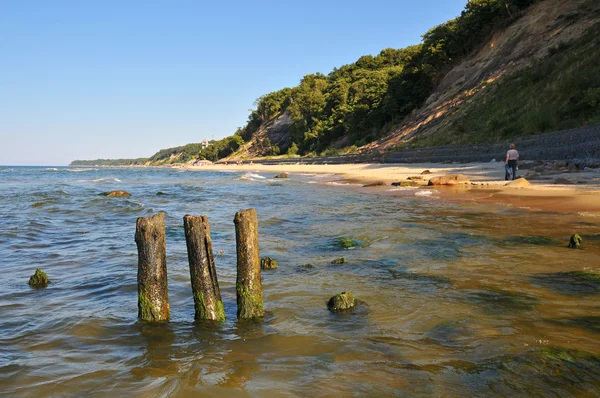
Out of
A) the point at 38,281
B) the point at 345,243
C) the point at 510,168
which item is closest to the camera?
the point at 38,281

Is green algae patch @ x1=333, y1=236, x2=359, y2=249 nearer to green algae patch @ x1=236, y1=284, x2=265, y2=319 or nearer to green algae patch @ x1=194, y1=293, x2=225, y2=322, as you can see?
green algae patch @ x1=236, y1=284, x2=265, y2=319

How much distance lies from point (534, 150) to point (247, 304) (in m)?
22.4

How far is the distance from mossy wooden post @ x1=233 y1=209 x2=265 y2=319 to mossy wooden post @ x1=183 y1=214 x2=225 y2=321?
315 millimetres

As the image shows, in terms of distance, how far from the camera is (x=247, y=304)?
5520 mm

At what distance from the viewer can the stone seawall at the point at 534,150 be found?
750 inches

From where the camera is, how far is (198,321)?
5.43 m

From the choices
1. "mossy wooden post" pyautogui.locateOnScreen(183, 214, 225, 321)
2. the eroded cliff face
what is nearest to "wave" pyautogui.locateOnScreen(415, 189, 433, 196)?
"mossy wooden post" pyautogui.locateOnScreen(183, 214, 225, 321)

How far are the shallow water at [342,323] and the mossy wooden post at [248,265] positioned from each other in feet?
0.84

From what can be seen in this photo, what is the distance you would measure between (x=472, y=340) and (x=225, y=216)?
12.6 m

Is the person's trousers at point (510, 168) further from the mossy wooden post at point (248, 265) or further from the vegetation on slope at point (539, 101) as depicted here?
the mossy wooden post at point (248, 265)

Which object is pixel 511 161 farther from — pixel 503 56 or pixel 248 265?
pixel 503 56

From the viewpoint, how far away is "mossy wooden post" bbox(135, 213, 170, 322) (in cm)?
523

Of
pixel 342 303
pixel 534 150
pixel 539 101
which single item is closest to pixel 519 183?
pixel 534 150

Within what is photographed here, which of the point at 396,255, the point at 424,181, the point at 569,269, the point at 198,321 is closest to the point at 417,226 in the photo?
the point at 396,255
